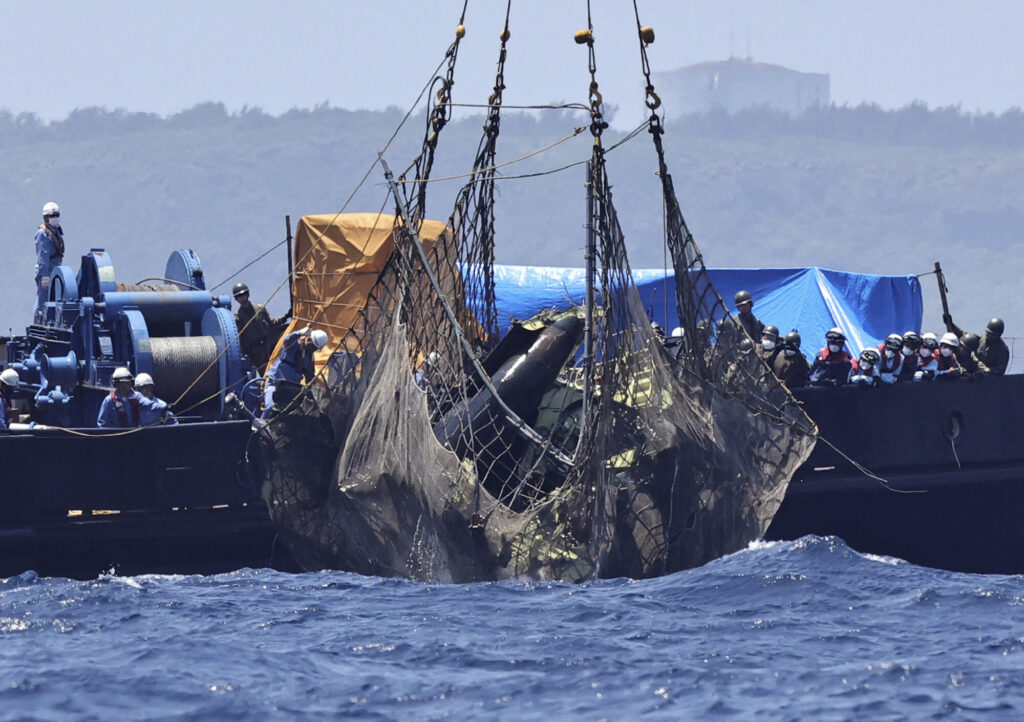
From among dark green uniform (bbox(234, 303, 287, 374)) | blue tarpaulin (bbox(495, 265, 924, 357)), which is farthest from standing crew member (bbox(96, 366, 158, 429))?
blue tarpaulin (bbox(495, 265, 924, 357))

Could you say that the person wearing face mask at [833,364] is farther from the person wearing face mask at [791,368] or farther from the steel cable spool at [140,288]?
the steel cable spool at [140,288]

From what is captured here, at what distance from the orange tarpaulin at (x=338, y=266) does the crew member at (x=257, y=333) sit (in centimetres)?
25

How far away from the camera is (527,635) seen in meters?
12.2

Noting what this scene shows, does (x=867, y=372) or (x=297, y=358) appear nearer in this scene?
(x=297, y=358)

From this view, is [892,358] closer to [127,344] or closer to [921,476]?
[921,476]

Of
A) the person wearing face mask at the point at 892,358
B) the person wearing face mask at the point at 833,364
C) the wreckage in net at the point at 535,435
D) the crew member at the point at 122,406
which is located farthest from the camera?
the person wearing face mask at the point at 892,358

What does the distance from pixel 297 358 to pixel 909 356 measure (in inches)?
277

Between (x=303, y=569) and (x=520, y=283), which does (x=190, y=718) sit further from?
(x=520, y=283)

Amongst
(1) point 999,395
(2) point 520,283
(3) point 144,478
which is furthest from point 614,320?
(2) point 520,283

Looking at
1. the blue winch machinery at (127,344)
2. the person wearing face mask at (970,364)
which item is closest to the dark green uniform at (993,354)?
the person wearing face mask at (970,364)

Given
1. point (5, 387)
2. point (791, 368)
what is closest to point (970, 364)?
point (791, 368)

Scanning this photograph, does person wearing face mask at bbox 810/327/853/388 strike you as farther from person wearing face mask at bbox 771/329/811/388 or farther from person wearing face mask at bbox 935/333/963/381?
person wearing face mask at bbox 935/333/963/381

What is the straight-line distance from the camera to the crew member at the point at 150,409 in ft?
50.9

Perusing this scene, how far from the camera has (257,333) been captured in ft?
61.5
